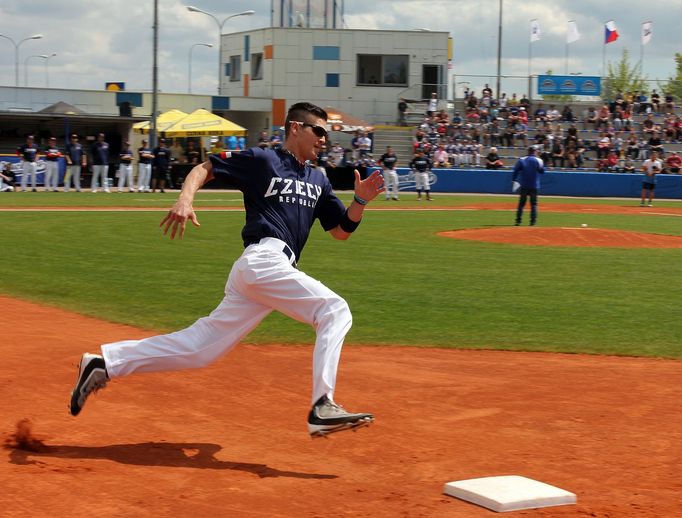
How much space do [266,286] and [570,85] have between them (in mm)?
56103

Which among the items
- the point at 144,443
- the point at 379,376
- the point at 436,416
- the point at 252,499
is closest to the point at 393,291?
the point at 379,376

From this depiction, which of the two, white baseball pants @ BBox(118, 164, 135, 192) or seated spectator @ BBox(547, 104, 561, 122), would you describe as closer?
white baseball pants @ BBox(118, 164, 135, 192)

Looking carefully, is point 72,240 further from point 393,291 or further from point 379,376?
point 379,376

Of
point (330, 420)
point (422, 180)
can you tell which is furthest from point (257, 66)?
point (330, 420)

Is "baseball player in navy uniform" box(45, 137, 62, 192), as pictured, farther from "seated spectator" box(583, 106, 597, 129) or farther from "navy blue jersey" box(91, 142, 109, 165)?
"seated spectator" box(583, 106, 597, 129)

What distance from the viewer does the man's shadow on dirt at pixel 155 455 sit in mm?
5633

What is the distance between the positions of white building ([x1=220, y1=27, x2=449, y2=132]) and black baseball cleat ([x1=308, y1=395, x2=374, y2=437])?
61.2 m

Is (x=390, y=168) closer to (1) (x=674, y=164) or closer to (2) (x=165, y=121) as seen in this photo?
(2) (x=165, y=121)

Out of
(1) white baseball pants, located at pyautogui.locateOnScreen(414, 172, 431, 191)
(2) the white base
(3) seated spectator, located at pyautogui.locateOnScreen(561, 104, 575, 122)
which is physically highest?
Answer: (3) seated spectator, located at pyautogui.locateOnScreen(561, 104, 575, 122)

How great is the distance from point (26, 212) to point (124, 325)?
57.7 ft

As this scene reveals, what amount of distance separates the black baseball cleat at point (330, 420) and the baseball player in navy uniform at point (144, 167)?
3474 centimetres

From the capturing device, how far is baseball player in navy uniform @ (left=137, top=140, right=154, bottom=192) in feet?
130

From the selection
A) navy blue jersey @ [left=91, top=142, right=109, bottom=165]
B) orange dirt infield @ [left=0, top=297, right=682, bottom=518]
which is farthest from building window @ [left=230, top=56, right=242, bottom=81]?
orange dirt infield @ [left=0, top=297, right=682, bottom=518]

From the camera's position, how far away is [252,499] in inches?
200
